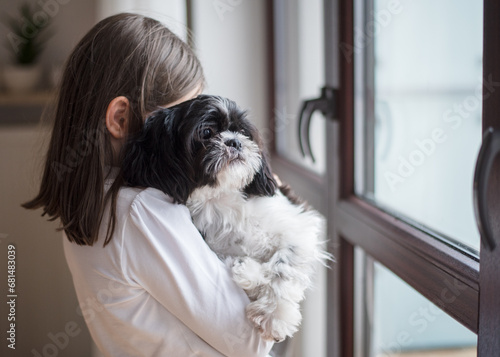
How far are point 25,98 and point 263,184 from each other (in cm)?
124

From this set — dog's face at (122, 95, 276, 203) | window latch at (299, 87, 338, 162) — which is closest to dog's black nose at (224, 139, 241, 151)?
dog's face at (122, 95, 276, 203)

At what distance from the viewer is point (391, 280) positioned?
67.1 inches

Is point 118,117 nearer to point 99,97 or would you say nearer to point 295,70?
point 99,97

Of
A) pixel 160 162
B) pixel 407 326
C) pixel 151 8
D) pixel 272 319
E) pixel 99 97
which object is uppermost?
pixel 151 8

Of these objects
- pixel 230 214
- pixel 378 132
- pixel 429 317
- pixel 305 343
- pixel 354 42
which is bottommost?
pixel 305 343

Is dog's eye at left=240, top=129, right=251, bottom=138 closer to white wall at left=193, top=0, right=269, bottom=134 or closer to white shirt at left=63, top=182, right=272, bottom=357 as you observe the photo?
white shirt at left=63, top=182, right=272, bottom=357

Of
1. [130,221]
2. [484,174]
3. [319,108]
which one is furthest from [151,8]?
[484,174]

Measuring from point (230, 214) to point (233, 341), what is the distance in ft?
0.90

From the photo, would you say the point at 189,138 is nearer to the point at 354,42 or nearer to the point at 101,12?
the point at 354,42

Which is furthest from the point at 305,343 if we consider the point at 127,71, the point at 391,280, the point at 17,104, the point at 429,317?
the point at 127,71

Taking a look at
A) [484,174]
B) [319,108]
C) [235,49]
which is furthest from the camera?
[235,49]

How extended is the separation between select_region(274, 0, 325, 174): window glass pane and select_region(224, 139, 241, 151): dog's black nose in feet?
3.97

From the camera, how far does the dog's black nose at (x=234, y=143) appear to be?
3.49ft

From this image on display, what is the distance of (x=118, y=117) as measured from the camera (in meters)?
1.11
